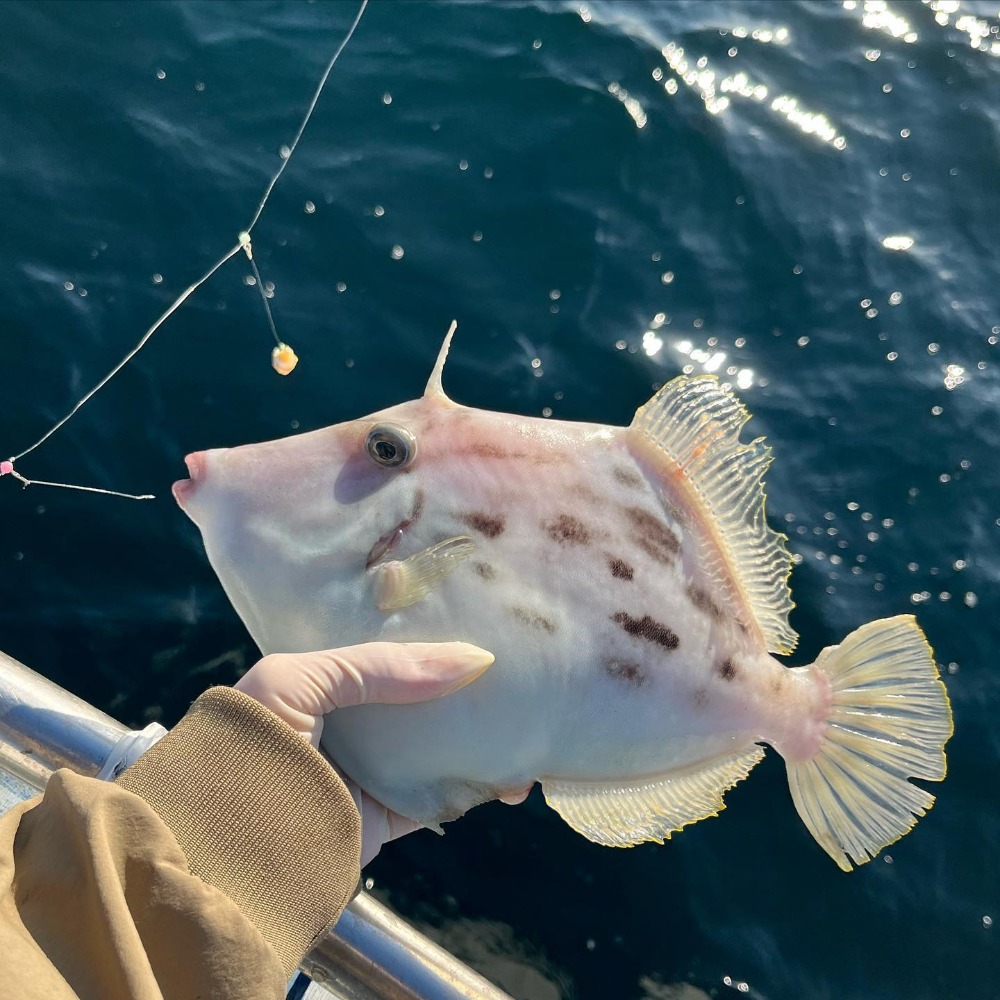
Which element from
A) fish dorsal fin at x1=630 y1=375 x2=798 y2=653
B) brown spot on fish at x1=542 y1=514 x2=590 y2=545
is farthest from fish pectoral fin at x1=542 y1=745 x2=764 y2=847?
brown spot on fish at x1=542 y1=514 x2=590 y2=545

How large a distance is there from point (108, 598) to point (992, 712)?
171 inches

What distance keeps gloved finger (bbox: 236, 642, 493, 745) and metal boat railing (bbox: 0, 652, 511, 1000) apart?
0.93 metres

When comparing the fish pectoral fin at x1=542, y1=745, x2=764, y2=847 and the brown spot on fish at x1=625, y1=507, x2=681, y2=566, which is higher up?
the brown spot on fish at x1=625, y1=507, x2=681, y2=566

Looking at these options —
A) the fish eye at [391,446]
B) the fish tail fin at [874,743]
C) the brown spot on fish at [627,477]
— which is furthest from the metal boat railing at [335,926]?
the brown spot on fish at [627,477]

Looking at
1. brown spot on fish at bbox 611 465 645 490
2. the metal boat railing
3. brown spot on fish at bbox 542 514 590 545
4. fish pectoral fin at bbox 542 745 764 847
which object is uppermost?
brown spot on fish at bbox 611 465 645 490

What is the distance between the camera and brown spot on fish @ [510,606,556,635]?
2793 millimetres

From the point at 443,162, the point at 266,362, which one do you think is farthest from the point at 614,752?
the point at 443,162

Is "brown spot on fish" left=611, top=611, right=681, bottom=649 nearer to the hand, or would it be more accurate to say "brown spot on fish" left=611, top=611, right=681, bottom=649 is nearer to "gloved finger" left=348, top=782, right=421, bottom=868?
the hand

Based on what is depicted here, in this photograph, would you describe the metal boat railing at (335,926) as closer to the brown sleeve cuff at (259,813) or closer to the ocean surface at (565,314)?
the ocean surface at (565,314)

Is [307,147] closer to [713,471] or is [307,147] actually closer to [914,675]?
[713,471]

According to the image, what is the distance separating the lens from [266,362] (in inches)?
192

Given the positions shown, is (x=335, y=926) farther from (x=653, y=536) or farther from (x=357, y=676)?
(x=653, y=536)

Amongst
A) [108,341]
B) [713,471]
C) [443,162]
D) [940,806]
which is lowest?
[108,341]

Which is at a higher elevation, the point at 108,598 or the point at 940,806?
the point at 940,806
